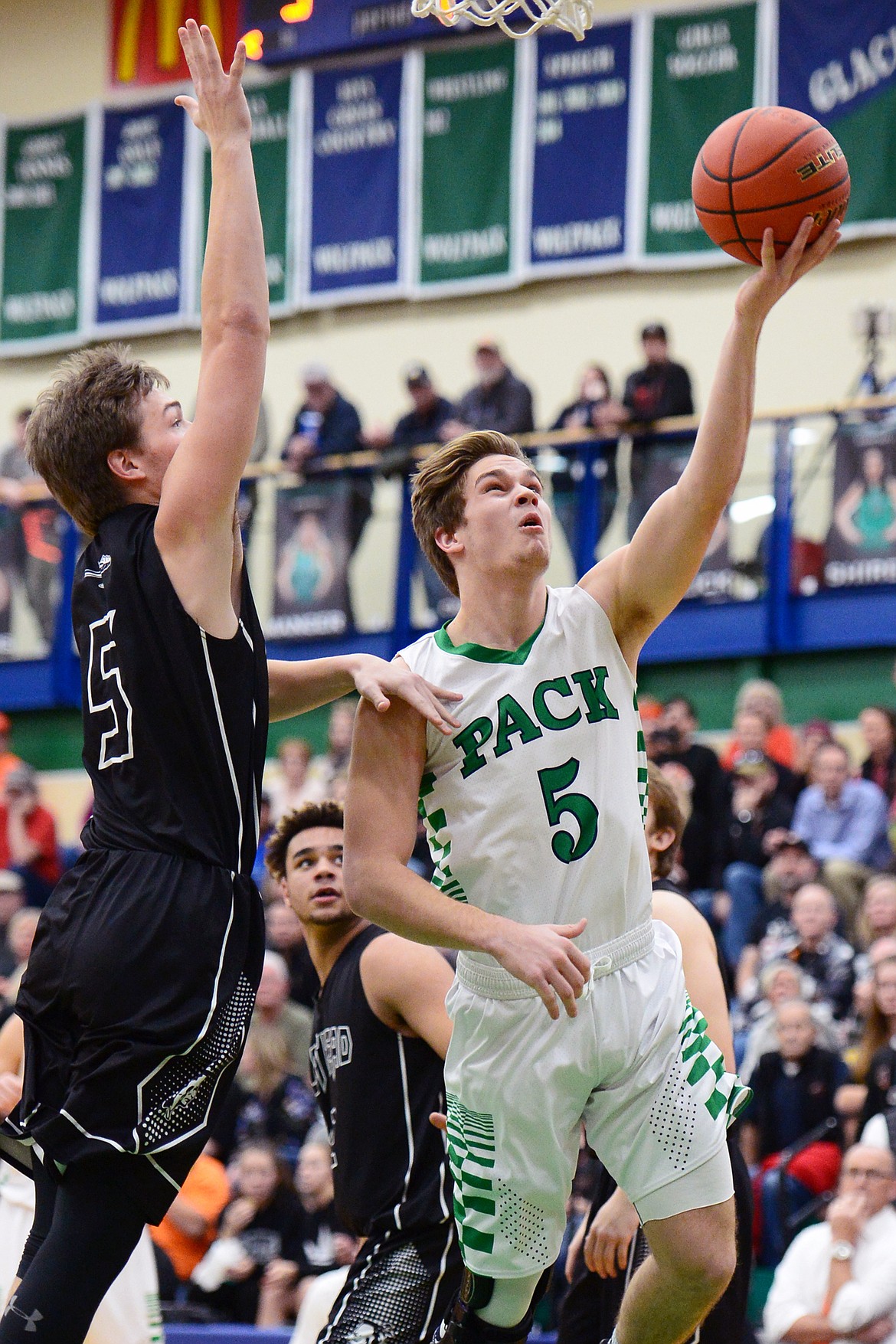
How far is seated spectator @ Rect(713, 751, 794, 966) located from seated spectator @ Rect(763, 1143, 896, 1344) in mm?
3255

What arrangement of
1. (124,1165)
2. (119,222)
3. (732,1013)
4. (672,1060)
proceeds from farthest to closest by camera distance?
(119,222)
(732,1013)
(672,1060)
(124,1165)

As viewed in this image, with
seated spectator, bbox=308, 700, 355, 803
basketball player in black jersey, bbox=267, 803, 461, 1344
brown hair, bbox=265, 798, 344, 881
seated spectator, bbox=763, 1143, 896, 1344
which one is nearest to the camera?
basketball player in black jersey, bbox=267, 803, 461, 1344

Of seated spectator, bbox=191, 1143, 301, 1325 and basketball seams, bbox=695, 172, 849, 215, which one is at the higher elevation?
basketball seams, bbox=695, 172, 849, 215

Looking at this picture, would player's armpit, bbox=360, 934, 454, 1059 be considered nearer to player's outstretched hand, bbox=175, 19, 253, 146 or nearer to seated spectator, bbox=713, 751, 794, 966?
player's outstretched hand, bbox=175, 19, 253, 146

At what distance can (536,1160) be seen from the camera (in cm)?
440


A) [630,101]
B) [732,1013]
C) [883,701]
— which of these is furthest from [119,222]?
[732,1013]

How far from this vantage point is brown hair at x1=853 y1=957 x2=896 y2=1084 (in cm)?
895

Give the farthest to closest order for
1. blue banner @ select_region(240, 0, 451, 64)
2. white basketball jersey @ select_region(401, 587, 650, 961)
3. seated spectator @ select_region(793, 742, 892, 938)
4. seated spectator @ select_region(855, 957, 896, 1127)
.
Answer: blue banner @ select_region(240, 0, 451, 64)
seated spectator @ select_region(793, 742, 892, 938)
seated spectator @ select_region(855, 957, 896, 1127)
white basketball jersey @ select_region(401, 587, 650, 961)

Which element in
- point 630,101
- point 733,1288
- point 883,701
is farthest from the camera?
point 630,101

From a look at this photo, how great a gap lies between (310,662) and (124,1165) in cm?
134

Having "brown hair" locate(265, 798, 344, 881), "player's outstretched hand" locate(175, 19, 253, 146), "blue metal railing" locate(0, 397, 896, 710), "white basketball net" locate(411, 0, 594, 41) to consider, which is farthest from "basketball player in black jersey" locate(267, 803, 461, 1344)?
"blue metal railing" locate(0, 397, 896, 710)

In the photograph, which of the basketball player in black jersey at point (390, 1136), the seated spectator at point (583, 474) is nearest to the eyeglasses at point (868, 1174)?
the basketball player in black jersey at point (390, 1136)

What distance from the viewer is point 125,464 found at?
13.3 feet

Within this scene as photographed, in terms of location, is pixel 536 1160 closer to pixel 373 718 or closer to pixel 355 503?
pixel 373 718
